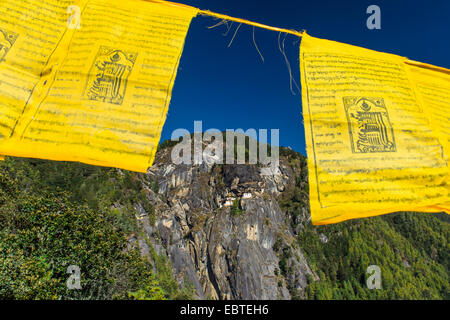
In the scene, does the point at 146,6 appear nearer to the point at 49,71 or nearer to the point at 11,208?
the point at 49,71

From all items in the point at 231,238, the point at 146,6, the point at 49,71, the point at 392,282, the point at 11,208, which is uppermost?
the point at 231,238

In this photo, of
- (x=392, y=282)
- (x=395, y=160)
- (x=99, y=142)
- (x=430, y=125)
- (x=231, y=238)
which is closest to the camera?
(x=99, y=142)

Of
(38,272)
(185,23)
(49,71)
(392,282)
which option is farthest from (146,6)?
(392,282)

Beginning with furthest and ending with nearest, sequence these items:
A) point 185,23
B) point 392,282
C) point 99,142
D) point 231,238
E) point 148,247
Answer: point 392,282 < point 231,238 < point 148,247 < point 185,23 < point 99,142

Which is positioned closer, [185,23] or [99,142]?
[99,142]

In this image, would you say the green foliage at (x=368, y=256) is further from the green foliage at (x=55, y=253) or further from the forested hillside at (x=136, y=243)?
the green foliage at (x=55, y=253)
